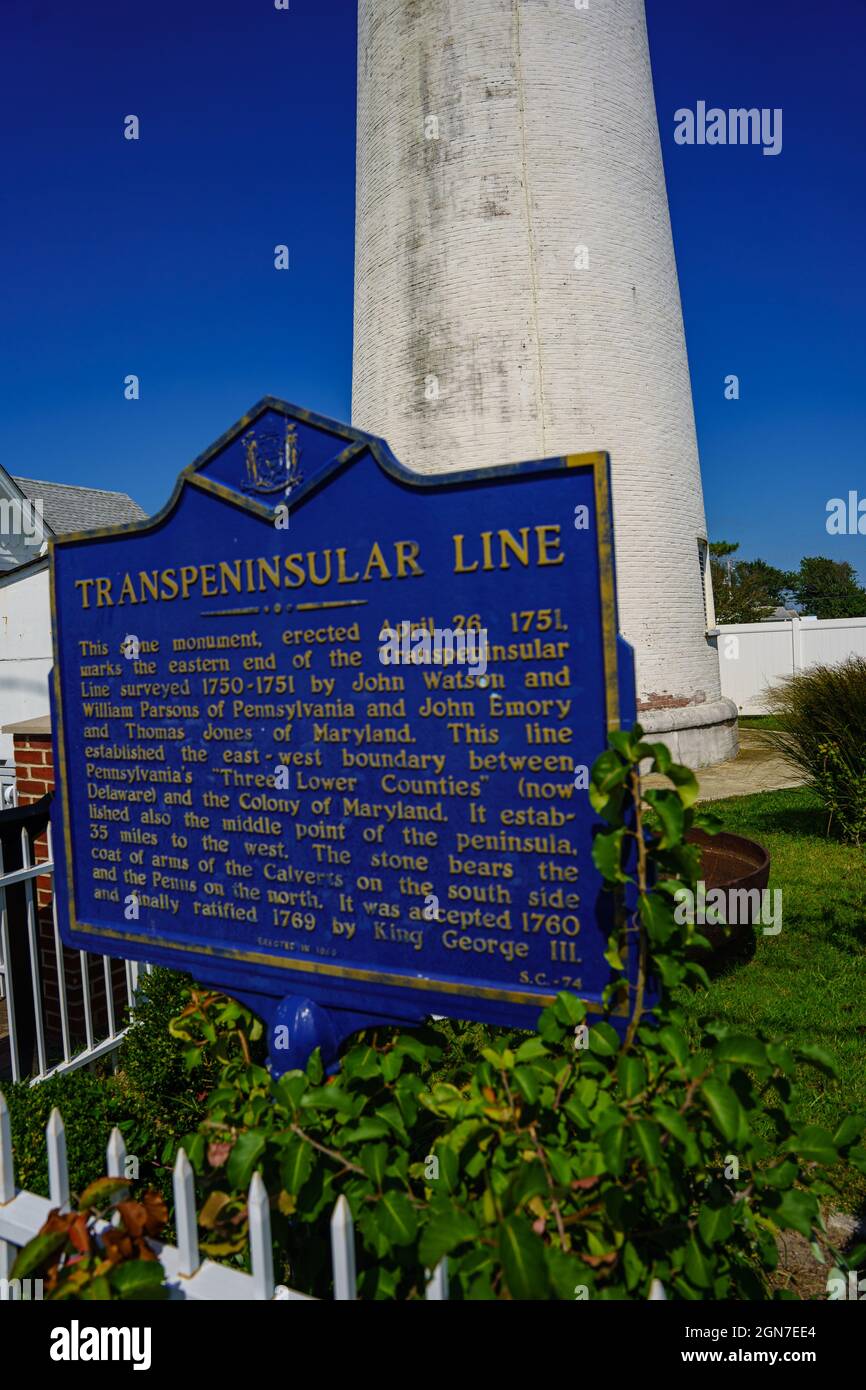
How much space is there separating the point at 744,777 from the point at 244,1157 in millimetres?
A: 12662

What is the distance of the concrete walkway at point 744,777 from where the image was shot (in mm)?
12453

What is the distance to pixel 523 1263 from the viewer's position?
1.57 metres

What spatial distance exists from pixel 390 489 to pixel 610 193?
38.1 ft

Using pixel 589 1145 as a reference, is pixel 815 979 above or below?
below

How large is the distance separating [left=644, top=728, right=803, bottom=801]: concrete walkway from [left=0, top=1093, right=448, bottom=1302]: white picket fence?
10.1 metres

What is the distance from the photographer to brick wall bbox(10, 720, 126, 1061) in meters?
5.14

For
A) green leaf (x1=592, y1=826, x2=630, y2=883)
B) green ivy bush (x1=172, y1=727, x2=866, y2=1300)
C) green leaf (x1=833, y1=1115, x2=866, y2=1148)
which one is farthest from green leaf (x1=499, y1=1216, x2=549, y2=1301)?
green leaf (x1=592, y1=826, x2=630, y2=883)

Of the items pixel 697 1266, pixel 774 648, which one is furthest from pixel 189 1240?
pixel 774 648

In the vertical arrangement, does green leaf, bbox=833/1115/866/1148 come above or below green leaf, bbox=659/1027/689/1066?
below

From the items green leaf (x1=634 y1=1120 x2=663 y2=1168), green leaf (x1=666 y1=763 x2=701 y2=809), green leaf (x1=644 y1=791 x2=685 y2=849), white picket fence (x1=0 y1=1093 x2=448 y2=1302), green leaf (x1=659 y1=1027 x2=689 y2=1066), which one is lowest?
white picket fence (x1=0 y1=1093 x2=448 y2=1302)

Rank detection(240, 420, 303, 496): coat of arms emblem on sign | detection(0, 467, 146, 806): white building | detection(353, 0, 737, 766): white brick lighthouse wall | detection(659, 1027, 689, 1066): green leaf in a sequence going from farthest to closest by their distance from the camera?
1. detection(0, 467, 146, 806): white building
2. detection(353, 0, 737, 766): white brick lighthouse wall
3. detection(240, 420, 303, 496): coat of arms emblem on sign
4. detection(659, 1027, 689, 1066): green leaf

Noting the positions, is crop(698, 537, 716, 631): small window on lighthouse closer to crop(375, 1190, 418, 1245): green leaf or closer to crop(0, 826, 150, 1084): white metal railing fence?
crop(0, 826, 150, 1084): white metal railing fence

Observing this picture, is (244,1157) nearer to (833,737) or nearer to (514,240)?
(833,737)

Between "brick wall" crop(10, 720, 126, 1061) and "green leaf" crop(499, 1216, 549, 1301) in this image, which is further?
"brick wall" crop(10, 720, 126, 1061)
